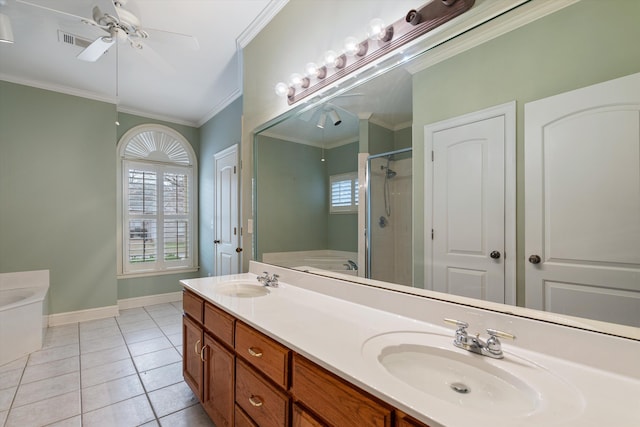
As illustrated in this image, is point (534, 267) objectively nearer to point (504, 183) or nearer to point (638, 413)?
point (504, 183)

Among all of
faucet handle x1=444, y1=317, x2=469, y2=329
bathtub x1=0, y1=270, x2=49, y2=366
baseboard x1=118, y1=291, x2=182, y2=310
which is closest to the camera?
faucet handle x1=444, y1=317, x2=469, y2=329

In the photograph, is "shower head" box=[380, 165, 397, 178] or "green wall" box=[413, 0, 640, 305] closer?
"green wall" box=[413, 0, 640, 305]

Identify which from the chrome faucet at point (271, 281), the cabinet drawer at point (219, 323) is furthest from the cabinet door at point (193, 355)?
the chrome faucet at point (271, 281)

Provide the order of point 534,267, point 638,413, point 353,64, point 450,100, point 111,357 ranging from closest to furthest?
1. point 638,413
2. point 534,267
3. point 450,100
4. point 353,64
5. point 111,357

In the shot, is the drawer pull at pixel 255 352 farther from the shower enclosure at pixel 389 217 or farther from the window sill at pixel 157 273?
the window sill at pixel 157 273

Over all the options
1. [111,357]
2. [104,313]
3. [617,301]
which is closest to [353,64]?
[617,301]

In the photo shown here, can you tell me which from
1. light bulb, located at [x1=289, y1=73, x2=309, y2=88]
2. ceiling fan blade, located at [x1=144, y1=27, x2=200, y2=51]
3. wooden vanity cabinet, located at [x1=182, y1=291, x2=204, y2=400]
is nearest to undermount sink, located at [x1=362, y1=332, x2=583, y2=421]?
wooden vanity cabinet, located at [x1=182, y1=291, x2=204, y2=400]

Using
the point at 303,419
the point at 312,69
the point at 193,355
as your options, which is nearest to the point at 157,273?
the point at 193,355

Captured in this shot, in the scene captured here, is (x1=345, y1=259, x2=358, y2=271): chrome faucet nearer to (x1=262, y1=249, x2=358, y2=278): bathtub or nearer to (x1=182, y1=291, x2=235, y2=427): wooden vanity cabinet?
(x1=262, y1=249, x2=358, y2=278): bathtub

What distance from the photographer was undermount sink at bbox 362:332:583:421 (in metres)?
0.68

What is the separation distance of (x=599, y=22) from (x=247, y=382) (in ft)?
5.84

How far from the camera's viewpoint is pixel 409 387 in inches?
27.6

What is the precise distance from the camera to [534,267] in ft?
3.14

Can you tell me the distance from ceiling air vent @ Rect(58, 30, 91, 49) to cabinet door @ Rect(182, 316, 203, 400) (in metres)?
2.41
